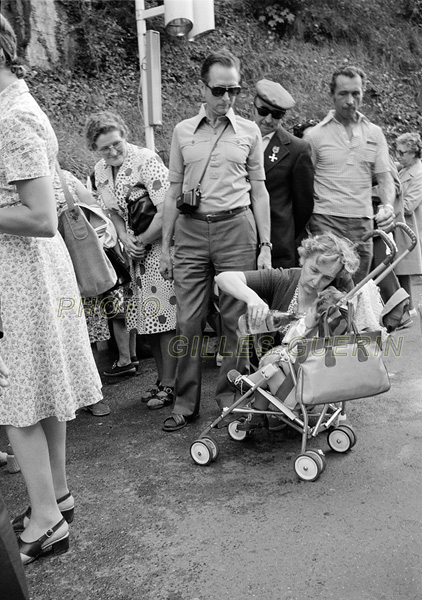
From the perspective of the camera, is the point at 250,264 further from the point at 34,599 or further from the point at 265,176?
the point at 34,599

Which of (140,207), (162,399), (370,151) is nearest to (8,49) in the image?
(140,207)

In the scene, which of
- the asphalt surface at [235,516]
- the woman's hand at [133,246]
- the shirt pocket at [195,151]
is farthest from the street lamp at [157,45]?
the asphalt surface at [235,516]

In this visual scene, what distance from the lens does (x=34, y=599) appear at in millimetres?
2732

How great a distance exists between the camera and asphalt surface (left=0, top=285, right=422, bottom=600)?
9.14 feet

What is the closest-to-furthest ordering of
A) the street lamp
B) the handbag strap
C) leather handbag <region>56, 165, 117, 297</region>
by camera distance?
the handbag strap → leather handbag <region>56, 165, 117, 297</region> → the street lamp

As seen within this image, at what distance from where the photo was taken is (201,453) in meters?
3.88

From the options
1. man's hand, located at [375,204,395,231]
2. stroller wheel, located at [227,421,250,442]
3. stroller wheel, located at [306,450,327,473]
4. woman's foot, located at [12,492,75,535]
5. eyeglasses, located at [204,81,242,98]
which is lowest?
stroller wheel, located at [227,421,250,442]

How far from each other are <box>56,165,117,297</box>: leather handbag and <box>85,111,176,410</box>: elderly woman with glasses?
1.04 metres

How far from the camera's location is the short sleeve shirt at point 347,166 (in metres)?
5.12

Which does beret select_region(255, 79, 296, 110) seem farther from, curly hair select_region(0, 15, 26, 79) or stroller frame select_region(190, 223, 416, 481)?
curly hair select_region(0, 15, 26, 79)

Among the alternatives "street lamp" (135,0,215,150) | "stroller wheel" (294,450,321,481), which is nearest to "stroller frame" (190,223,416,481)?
"stroller wheel" (294,450,321,481)

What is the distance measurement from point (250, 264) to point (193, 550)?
1953 millimetres

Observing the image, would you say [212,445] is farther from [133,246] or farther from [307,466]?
[133,246]

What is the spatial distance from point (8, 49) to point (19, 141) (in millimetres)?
353
